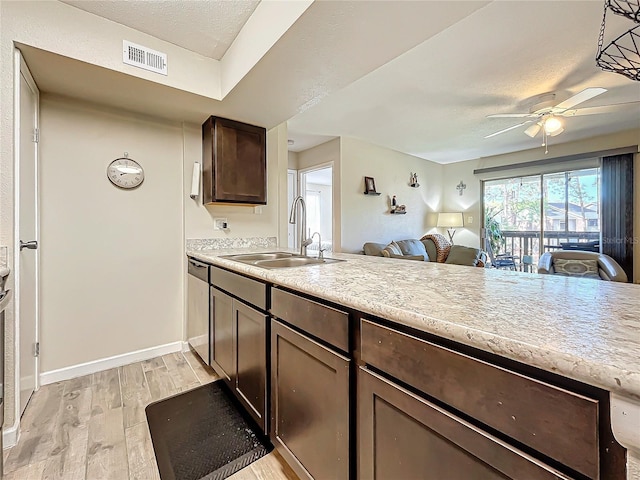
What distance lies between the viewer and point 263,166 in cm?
283

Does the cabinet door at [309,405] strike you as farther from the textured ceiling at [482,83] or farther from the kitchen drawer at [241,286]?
the textured ceiling at [482,83]

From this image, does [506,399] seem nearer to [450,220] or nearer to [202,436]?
[202,436]

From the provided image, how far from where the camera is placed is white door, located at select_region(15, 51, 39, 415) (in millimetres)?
1672

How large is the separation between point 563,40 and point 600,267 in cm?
267

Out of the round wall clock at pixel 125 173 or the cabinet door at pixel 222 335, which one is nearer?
the cabinet door at pixel 222 335

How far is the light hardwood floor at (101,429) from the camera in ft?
4.46

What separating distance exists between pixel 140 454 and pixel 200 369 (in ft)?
2.89

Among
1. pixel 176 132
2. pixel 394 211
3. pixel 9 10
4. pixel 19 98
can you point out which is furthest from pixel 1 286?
pixel 394 211

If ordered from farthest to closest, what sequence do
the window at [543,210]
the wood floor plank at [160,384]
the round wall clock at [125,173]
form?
the window at [543,210] → the round wall clock at [125,173] → the wood floor plank at [160,384]

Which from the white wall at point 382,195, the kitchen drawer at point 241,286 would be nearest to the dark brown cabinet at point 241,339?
the kitchen drawer at point 241,286

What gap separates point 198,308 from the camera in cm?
237

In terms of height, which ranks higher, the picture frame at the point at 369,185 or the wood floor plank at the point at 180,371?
the picture frame at the point at 369,185

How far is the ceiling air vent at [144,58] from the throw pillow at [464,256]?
4396 mm

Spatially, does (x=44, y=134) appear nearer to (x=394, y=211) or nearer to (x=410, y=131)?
(x=410, y=131)
